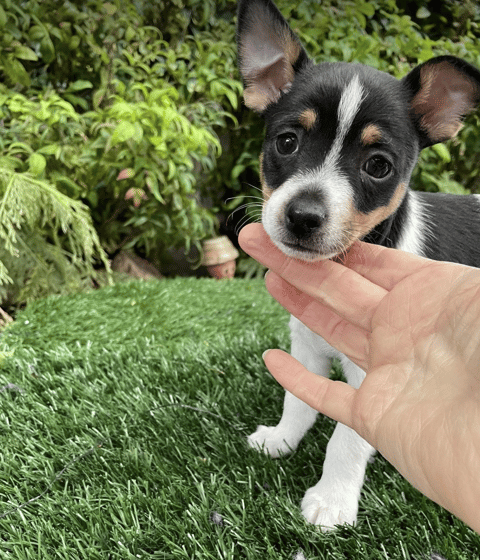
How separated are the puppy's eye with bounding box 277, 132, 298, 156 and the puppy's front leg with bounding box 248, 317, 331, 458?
0.83 meters

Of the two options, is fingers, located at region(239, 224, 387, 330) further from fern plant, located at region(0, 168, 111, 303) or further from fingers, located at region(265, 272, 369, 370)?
fern plant, located at region(0, 168, 111, 303)

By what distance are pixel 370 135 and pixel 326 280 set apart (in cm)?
62

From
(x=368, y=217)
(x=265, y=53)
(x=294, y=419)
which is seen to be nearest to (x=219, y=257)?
(x=294, y=419)

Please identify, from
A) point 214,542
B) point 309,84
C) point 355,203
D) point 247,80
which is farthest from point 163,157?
point 214,542

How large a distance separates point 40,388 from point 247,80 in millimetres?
2122

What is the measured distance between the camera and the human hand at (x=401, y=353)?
1.35 metres

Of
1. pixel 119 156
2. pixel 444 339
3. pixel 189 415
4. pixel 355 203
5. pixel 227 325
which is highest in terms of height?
pixel 355 203

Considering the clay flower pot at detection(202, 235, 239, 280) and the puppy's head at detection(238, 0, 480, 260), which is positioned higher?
the puppy's head at detection(238, 0, 480, 260)

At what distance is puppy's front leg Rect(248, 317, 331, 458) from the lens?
252 centimetres

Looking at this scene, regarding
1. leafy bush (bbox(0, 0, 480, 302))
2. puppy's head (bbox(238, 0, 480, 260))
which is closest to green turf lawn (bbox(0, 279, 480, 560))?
puppy's head (bbox(238, 0, 480, 260))

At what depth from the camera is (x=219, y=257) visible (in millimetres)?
5789

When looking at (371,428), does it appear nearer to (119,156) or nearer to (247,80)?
(247,80)

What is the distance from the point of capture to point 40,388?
300 centimetres

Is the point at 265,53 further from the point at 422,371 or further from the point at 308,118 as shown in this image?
the point at 422,371
